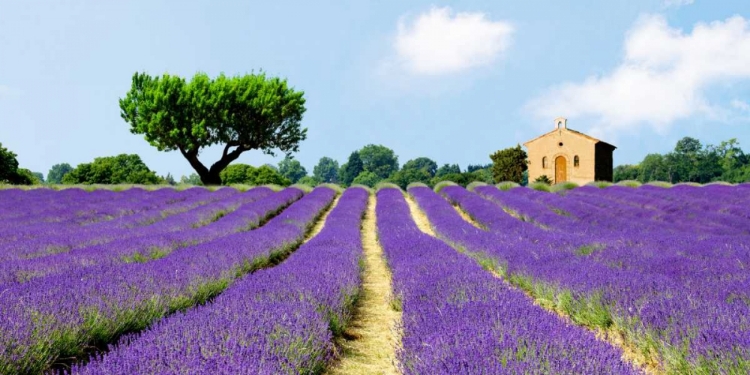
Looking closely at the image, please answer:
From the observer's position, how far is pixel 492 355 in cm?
235

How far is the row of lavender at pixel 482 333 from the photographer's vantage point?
226cm

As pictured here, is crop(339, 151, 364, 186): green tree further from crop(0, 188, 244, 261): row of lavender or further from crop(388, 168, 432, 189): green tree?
crop(0, 188, 244, 261): row of lavender

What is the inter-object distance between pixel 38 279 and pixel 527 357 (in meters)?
4.03

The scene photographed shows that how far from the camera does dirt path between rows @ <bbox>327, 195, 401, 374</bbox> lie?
11.1 ft

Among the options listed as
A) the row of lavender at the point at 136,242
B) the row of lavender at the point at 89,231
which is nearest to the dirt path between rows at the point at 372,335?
the row of lavender at the point at 136,242

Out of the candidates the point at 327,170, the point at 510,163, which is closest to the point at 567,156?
the point at 510,163

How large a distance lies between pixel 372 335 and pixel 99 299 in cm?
197

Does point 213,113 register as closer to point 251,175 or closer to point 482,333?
point 251,175

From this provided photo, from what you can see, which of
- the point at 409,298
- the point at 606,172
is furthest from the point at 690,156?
the point at 409,298

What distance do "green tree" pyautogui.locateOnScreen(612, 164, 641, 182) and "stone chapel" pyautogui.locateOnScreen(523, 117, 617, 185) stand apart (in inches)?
1362

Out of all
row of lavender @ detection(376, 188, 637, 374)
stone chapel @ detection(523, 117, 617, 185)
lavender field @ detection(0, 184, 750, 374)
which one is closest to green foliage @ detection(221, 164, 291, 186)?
stone chapel @ detection(523, 117, 617, 185)

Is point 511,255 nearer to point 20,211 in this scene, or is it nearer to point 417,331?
point 417,331

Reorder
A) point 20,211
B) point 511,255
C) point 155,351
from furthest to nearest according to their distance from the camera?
point 20,211, point 511,255, point 155,351

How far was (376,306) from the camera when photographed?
5129 millimetres
